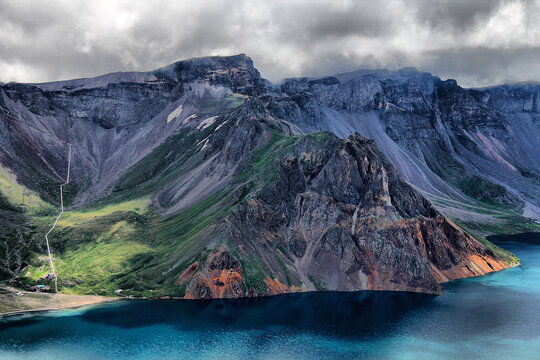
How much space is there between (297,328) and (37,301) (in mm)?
92667

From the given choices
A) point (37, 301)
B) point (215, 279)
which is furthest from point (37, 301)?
point (215, 279)

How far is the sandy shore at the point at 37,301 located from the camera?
16088 centimetres

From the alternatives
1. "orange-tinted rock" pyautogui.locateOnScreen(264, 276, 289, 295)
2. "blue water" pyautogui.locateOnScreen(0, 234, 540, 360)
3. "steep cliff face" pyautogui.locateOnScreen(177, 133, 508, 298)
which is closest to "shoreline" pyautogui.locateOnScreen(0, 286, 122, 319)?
"blue water" pyautogui.locateOnScreen(0, 234, 540, 360)

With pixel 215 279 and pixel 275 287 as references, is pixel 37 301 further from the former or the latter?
pixel 275 287

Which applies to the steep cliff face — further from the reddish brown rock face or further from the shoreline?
the shoreline

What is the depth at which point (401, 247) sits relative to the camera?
190000 millimetres

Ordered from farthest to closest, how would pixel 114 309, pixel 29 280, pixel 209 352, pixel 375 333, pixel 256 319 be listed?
1. pixel 29 280
2. pixel 114 309
3. pixel 256 319
4. pixel 375 333
5. pixel 209 352

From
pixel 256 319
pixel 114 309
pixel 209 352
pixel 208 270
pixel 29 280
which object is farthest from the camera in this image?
pixel 29 280

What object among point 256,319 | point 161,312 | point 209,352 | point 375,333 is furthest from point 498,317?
point 161,312

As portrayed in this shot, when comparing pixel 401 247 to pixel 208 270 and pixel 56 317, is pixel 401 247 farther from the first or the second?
pixel 56 317

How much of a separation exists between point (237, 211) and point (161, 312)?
185 ft

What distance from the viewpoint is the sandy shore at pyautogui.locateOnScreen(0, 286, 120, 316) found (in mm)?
160875

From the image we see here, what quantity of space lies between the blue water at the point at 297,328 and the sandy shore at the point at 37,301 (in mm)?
7196

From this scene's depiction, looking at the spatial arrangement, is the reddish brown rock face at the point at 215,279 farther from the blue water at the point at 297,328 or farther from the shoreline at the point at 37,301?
the shoreline at the point at 37,301
